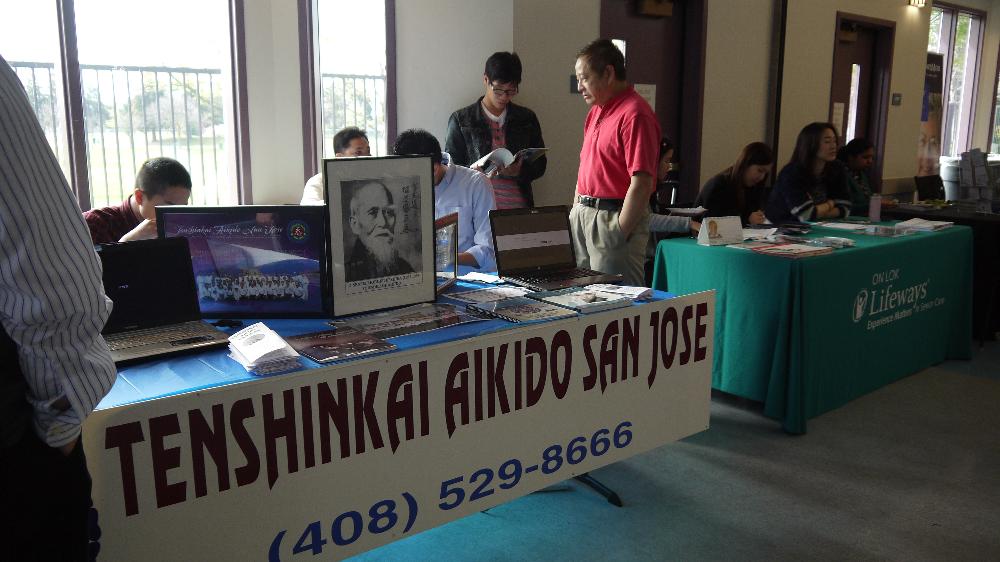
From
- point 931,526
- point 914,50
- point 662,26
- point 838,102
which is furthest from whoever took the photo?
point 914,50

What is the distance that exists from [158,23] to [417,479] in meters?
2.51

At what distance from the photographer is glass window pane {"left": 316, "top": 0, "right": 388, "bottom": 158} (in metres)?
3.67

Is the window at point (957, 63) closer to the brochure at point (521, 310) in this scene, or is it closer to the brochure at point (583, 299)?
the brochure at point (583, 299)

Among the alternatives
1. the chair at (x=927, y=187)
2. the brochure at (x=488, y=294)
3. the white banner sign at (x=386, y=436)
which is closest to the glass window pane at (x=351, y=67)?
the brochure at (x=488, y=294)

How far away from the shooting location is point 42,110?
9.88ft

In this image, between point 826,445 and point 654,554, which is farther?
point 826,445

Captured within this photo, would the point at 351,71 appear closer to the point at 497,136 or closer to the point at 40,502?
the point at 497,136

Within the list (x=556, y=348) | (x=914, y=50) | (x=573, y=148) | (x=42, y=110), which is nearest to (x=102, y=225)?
(x=42, y=110)

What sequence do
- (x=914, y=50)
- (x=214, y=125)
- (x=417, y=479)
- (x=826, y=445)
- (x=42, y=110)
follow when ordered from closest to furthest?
(x=417, y=479) → (x=826, y=445) → (x=42, y=110) → (x=214, y=125) → (x=914, y=50)

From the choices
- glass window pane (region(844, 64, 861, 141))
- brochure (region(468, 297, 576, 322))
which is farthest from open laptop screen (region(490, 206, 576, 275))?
glass window pane (region(844, 64, 861, 141))

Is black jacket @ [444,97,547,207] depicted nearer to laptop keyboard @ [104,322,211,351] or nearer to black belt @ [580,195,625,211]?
black belt @ [580,195,625,211]

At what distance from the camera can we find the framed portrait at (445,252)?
2.03 meters

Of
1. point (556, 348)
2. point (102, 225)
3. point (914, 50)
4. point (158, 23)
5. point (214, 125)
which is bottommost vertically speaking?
point (556, 348)

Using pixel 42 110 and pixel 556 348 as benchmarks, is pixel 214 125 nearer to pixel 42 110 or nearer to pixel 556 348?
pixel 42 110
